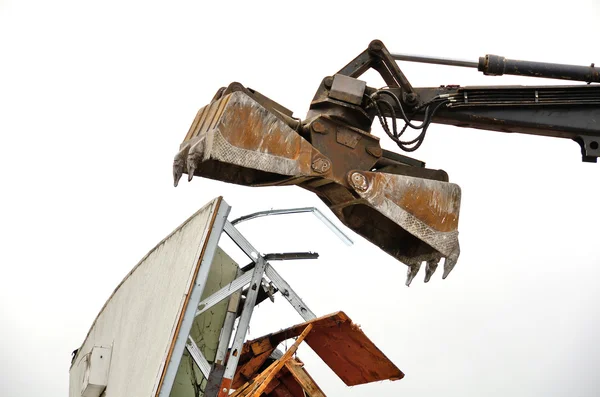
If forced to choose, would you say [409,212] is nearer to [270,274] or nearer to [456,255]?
[456,255]

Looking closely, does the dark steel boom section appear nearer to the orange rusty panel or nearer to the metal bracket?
the orange rusty panel

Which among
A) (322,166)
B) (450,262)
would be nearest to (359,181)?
(322,166)

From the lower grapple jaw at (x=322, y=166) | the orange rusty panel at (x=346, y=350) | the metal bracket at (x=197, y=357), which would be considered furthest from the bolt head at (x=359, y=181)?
the metal bracket at (x=197, y=357)

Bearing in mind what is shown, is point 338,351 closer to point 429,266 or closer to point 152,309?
point 429,266

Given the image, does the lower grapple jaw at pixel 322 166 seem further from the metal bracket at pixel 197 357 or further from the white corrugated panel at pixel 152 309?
the metal bracket at pixel 197 357

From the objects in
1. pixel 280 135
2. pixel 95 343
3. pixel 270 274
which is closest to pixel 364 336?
pixel 270 274

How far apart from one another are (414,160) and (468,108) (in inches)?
28.0

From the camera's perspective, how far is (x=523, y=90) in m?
9.57

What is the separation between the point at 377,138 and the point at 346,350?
2.37 m

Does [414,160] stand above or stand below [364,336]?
above

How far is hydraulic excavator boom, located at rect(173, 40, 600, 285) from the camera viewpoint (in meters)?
8.61

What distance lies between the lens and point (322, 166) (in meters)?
8.77

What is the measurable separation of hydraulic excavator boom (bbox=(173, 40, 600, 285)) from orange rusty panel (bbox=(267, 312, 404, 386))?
2.73 ft

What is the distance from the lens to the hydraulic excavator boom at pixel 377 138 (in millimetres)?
8609
